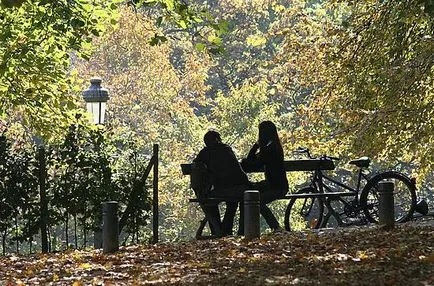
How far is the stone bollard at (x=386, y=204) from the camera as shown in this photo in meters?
14.4

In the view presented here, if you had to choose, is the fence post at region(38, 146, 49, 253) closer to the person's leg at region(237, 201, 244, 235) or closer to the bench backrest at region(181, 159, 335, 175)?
the person's leg at region(237, 201, 244, 235)

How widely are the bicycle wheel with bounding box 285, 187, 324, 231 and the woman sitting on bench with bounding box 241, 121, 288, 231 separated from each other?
1.13 meters

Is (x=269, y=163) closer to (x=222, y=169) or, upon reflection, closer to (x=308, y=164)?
(x=222, y=169)

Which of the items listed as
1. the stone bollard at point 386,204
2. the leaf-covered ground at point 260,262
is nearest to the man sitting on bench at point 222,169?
the leaf-covered ground at point 260,262

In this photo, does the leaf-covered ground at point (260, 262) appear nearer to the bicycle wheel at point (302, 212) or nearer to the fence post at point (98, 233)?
the fence post at point (98, 233)

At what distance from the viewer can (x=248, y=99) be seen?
39.3m

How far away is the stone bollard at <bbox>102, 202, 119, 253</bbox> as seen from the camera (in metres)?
13.6

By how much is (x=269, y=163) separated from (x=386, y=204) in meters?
1.66

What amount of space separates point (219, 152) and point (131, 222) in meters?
2.93

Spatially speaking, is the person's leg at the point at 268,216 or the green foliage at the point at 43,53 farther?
the green foliage at the point at 43,53

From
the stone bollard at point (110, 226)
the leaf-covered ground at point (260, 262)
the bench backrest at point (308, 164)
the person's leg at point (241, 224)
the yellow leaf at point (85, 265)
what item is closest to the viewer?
the leaf-covered ground at point (260, 262)

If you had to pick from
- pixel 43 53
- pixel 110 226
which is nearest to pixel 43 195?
pixel 110 226

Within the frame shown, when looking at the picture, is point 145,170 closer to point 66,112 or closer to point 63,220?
point 63,220

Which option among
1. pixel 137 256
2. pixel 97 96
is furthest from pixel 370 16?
pixel 137 256
